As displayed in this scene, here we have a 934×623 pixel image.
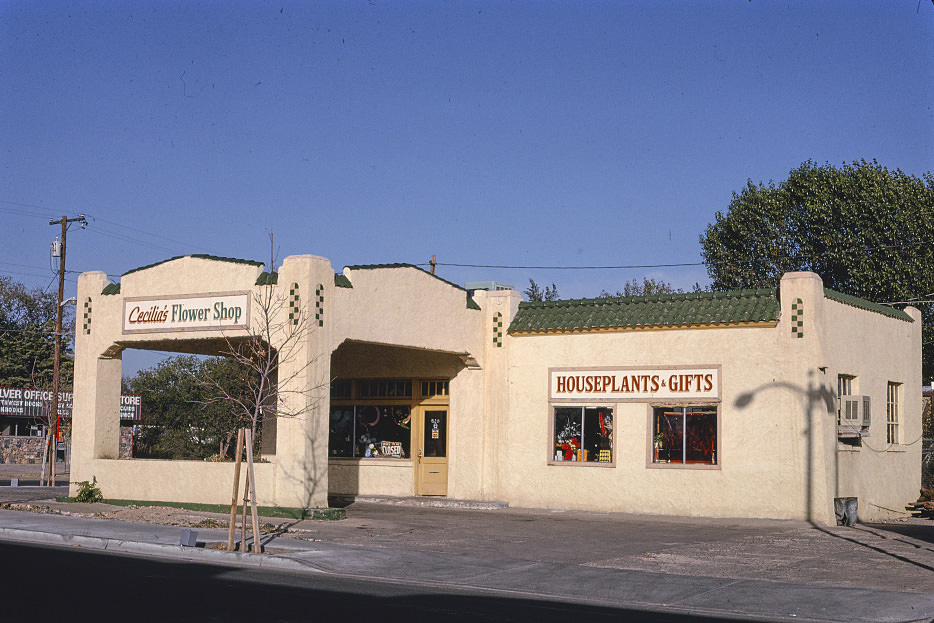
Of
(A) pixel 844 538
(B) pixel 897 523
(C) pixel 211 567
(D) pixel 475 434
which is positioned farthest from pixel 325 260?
(B) pixel 897 523

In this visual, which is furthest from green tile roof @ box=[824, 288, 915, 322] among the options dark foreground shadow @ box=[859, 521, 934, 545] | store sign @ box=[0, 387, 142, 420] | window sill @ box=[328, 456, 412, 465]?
store sign @ box=[0, 387, 142, 420]

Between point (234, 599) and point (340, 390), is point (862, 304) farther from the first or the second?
point (234, 599)

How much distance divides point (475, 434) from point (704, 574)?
40.1 feet

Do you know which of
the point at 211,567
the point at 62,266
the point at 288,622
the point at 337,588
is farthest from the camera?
the point at 62,266

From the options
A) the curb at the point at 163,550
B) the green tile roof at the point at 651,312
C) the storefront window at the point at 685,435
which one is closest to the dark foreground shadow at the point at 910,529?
the storefront window at the point at 685,435

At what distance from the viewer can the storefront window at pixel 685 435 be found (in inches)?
951

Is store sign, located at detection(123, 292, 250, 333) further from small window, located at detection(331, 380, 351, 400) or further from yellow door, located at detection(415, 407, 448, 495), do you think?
yellow door, located at detection(415, 407, 448, 495)

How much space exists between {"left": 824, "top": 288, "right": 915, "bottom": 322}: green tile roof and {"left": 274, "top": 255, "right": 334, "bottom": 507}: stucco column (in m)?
11.0

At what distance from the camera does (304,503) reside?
72.1 ft

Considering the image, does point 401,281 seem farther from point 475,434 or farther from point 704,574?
point 704,574

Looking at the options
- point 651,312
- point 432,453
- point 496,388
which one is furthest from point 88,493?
point 651,312

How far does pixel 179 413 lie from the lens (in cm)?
5828

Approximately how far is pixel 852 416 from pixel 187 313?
15.2 metres

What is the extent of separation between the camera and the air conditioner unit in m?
23.7
